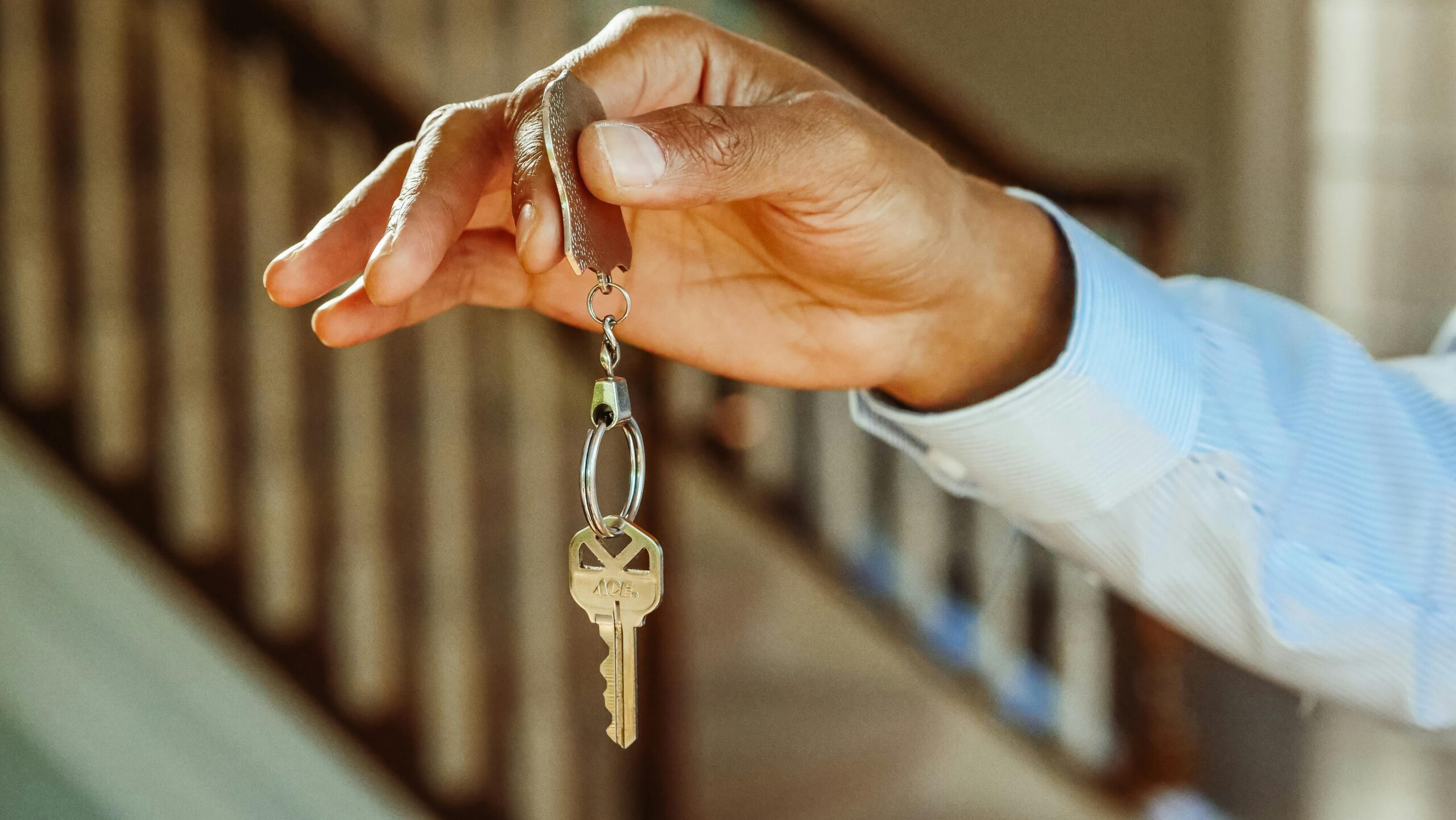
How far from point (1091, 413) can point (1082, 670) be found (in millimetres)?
1970

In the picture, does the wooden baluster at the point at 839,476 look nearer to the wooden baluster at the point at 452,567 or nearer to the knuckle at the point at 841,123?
the wooden baluster at the point at 452,567

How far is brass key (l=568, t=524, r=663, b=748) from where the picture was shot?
677 mm

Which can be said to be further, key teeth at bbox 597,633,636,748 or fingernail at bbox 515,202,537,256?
key teeth at bbox 597,633,636,748

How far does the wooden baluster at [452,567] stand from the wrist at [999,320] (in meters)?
1.45

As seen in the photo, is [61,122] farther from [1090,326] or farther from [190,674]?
[1090,326]

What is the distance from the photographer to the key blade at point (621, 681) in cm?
70

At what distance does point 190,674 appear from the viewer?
6.66 ft

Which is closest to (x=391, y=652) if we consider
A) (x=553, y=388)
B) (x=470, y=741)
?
(x=470, y=741)

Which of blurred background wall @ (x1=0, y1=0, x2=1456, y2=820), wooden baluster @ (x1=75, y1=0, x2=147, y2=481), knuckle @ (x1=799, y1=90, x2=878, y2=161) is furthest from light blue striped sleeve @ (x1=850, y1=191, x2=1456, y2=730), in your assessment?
wooden baluster @ (x1=75, y1=0, x2=147, y2=481)

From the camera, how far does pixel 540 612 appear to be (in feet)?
8.17

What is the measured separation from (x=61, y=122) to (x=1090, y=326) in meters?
2.35

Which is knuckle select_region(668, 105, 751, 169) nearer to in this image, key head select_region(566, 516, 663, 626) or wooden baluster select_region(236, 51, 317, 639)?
key head select_region(566, 516, 663, 626)

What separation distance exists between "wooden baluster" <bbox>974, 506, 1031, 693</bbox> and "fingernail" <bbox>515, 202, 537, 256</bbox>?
2.29m

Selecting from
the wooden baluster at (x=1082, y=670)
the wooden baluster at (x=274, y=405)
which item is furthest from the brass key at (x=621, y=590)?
the wooden baluster at (x=1082, y=670)
